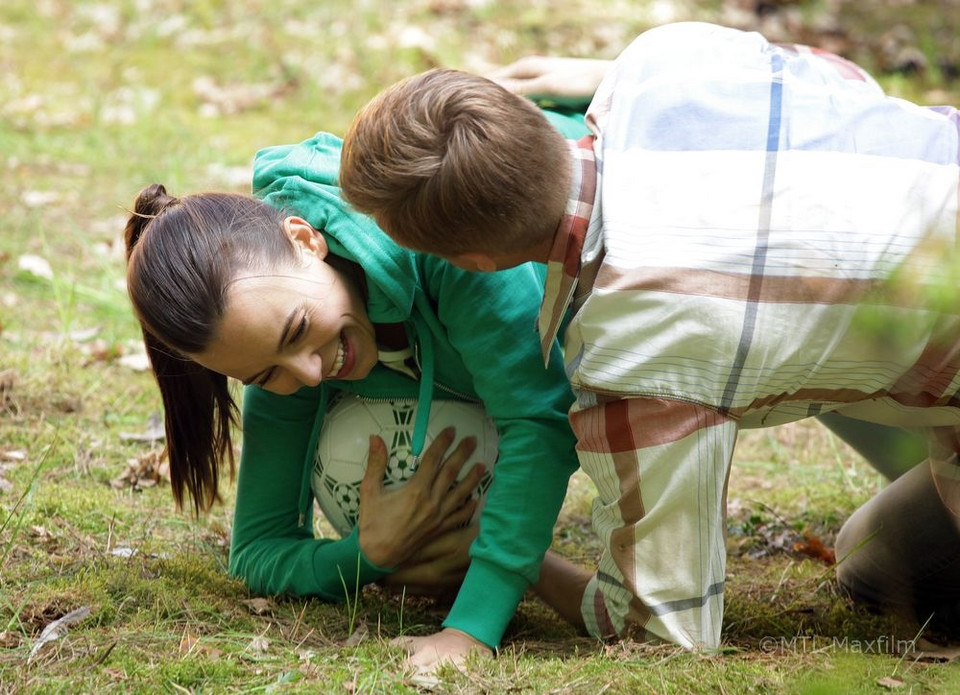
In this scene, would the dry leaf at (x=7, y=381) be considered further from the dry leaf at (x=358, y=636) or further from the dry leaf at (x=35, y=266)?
the dry leaf at (x=358, y=636)

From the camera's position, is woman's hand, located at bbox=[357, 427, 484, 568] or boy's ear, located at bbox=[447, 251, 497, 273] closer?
boy's ear, located at bbox=[447, 251, 497, 273]

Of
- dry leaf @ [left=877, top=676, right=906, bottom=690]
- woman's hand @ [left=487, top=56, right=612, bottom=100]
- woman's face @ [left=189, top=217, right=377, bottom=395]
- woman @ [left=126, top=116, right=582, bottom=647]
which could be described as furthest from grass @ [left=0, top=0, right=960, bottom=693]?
woman's hand @ [left=487, top=56, right=612, bottom=100]

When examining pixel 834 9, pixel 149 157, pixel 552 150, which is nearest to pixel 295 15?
A: pixel 149 157

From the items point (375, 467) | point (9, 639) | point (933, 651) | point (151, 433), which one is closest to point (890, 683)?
point (933, 651)

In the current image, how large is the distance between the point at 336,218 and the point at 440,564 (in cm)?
85

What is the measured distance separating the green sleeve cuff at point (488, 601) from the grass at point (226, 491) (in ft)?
0.30

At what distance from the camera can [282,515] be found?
2627mm

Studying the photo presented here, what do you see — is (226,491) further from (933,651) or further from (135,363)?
(933,651)

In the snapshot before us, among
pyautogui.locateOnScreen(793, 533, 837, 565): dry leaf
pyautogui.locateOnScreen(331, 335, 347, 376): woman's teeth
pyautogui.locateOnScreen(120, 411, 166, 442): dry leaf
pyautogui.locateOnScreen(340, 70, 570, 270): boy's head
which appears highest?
pyautogui.locateOnScreen(340, 70, 570, 270): boy's head

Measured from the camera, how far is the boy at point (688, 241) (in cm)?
181

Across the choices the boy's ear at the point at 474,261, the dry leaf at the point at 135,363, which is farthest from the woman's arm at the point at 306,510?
the dry leaf at the point at 135,363

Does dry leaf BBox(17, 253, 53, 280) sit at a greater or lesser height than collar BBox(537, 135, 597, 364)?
lesser

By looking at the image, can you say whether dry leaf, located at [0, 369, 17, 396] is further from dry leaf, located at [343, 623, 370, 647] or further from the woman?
dry leaf, located at [343, 623, 370, 647]

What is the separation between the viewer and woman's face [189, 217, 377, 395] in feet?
6.97
